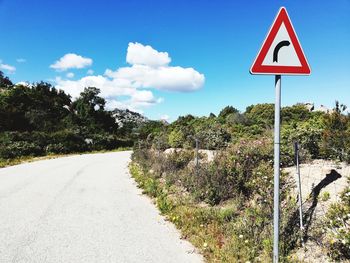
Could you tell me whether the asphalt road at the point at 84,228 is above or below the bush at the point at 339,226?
below

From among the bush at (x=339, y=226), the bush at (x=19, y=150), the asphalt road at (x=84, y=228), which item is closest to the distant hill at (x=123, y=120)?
the bush at (x=19, y=150)

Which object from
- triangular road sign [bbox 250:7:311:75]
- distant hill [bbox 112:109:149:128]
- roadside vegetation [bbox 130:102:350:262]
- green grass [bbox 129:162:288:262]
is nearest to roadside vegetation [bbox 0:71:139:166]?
distant hill [bbox 112:109:149:128]

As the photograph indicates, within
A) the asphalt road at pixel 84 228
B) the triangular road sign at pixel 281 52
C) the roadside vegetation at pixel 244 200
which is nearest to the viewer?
the triangular road sign at pixel 281 52

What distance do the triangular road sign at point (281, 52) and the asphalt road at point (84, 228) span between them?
2.83m

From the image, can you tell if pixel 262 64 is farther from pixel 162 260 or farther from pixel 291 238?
pixel 162 260

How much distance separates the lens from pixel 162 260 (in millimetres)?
4402

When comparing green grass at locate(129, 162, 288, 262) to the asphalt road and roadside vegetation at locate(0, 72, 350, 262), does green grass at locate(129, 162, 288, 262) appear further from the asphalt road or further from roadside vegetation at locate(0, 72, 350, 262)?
the asphalt road

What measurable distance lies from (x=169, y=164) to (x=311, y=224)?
24.9 feet

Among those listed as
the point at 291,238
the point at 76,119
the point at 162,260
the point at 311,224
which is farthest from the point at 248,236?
the point at 76,119

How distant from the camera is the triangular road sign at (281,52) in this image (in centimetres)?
362

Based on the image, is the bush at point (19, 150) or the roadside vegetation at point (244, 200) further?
the bush at point (19, 150)

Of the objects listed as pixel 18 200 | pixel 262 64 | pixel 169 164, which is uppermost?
pixel 262 64

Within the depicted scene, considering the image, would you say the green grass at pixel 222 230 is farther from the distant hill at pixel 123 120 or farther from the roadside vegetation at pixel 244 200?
the distant hill at pixel 123 120

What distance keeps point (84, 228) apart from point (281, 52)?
4739mm
